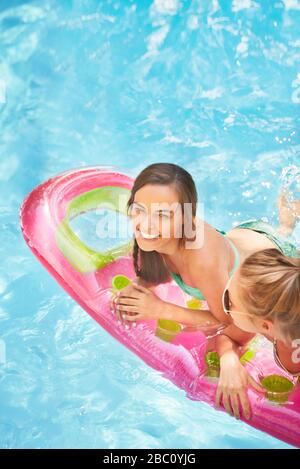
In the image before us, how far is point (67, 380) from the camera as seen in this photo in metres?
2.75

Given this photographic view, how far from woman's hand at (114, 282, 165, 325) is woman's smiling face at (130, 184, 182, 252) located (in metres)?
0.15

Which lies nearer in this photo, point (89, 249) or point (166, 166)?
point (166, 166)

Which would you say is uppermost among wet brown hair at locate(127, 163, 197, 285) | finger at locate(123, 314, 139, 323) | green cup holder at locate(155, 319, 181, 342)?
wet brown hair at locate(127, 163, 197, 285)

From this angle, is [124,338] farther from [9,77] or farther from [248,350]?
[9,77]

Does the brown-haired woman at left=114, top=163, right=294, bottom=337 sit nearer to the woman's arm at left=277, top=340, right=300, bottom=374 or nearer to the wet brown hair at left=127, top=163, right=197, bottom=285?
the wet brown hair at left=127, top=163, right=197, bottom=285

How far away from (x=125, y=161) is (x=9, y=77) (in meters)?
0.67

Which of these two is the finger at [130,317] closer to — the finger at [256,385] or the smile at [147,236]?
the smile at [147,236]

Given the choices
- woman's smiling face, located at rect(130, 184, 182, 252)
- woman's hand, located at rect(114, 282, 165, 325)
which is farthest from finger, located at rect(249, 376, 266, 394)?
woman's smiling face, located at rect(130, 184, 182, 252)

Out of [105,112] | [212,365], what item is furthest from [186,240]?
[105,112]

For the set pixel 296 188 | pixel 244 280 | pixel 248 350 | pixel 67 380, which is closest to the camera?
pixel 244 280

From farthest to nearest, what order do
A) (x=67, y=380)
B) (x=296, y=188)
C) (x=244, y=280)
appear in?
(x=67, y=380), (x=296, y=188), (x=244, y=280)

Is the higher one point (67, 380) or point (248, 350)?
point (248, 350)

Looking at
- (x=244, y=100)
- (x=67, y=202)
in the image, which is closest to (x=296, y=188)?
(x=244, y=100)

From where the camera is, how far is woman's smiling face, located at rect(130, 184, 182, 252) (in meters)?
1.63
